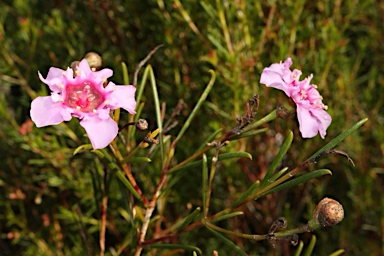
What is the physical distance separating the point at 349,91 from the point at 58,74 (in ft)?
3.86

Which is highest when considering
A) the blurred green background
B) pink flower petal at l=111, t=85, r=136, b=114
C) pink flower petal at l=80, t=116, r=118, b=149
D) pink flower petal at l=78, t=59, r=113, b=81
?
pink flower petal at l=78, t=59, r=113, b=81

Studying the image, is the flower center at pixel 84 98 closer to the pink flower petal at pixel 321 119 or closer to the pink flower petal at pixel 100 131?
the pink flower petal at pixel 100 131

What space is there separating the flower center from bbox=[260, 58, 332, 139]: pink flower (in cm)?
27

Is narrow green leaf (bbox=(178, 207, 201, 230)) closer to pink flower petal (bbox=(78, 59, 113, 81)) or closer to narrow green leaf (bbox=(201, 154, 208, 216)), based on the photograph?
narrow green leaf (bbox=(201, 154, 208, 216))

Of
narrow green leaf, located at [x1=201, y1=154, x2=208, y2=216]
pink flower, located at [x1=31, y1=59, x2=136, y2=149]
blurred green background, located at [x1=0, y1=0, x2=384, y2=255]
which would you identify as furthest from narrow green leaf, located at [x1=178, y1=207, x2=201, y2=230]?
blurred green background, located at [x1=0, y1=0, x2=384, y2=255]

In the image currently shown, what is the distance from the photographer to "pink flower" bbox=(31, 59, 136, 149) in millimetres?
821

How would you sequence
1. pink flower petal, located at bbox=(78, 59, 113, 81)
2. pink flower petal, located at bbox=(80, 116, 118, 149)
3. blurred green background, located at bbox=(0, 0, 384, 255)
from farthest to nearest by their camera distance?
blurred green background, located at bbox=(0, 0, 384, 255) < pink flower petal, located at bbox=(78, 59, 113, 81) < pink flower petal, located at bbox=(80, 116, 118, 149)

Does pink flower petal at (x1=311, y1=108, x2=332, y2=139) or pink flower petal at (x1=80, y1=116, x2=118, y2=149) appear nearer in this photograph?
pink flower petal at (x1=80, y1=116, x2=118, y2=149)

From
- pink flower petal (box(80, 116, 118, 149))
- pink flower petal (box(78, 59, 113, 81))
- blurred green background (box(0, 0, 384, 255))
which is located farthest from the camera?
blurred green background (box(0, 0, 384, 255))

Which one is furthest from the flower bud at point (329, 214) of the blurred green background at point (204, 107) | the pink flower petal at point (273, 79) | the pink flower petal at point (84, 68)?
the blurred green background at point (204, 107)

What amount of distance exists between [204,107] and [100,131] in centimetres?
92

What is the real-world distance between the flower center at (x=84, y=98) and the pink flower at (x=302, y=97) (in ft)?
0.87

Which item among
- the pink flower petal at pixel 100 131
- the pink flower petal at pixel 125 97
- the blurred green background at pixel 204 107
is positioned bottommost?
the blurred green background at pixel 204 107

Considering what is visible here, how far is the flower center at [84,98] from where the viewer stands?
88 centimetres
